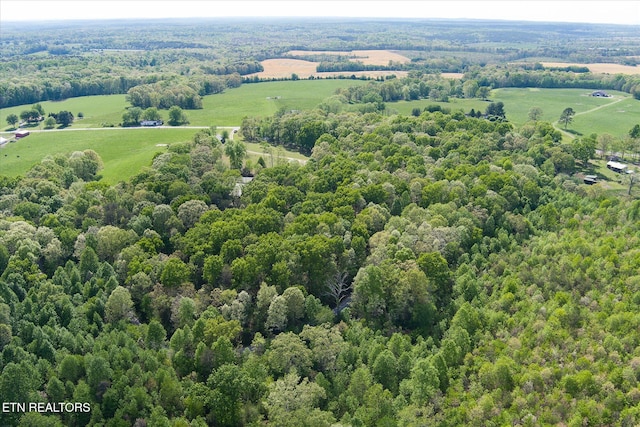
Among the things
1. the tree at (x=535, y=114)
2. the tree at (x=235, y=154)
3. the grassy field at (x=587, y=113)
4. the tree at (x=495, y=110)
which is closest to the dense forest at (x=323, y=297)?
the tree at (x=235, y=154)

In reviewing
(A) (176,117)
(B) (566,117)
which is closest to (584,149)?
(B) (566,117)

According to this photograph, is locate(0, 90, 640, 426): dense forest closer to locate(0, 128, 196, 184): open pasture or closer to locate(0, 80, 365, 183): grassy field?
locate(0, 128, 196, 184): open pasture

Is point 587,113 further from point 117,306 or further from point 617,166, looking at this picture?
point 117,306

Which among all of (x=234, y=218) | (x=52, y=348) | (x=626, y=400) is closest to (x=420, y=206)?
(x=234, y=218)

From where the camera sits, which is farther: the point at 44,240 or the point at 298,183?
the point at 298,183

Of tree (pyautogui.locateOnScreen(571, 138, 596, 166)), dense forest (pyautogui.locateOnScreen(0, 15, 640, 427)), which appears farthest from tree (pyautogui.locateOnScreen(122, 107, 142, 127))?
tree (pyautogui.locateOnScreen(571, 138, 596, 166))

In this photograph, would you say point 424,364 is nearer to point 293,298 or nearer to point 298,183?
point 293,298

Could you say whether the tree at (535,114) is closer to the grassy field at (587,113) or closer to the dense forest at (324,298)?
the grassy field at (587,113)
